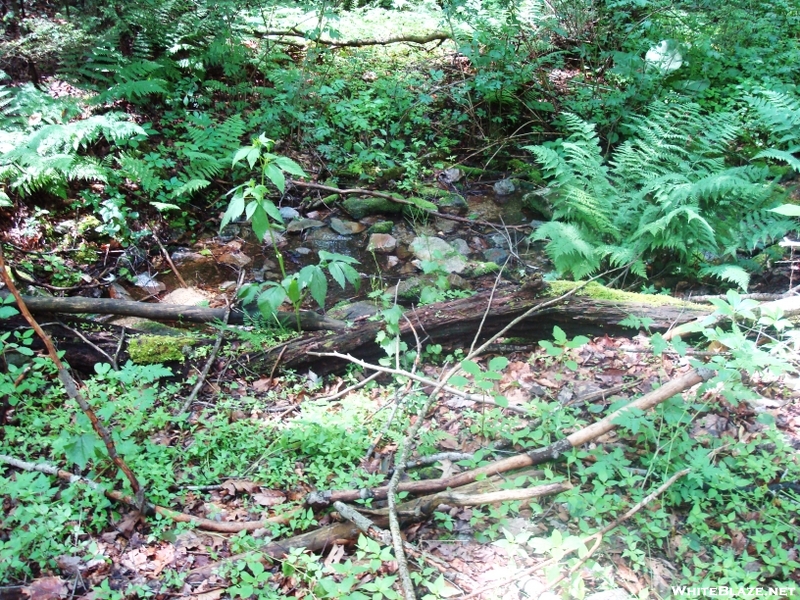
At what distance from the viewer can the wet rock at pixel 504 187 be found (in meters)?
5.99

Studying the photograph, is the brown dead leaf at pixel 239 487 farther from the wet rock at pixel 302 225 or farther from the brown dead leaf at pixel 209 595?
the wet rock at pixel 302 225

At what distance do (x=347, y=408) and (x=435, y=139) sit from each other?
433cm

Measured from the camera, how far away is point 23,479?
2.29 m

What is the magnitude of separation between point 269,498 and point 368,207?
3.58m

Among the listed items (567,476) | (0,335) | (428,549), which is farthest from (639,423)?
(0,335)

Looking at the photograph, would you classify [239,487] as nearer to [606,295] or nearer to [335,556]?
[335,556]

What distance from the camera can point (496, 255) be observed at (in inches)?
203

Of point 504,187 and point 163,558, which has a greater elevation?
point 504,187

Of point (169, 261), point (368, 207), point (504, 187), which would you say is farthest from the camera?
point (504, 187)

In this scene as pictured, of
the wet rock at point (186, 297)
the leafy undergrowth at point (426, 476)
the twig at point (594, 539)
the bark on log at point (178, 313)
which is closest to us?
the twig at point (594, 539)

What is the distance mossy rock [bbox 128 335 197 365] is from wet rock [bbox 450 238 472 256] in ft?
8.73

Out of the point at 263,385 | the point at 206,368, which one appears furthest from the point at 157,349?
the point at 263,385

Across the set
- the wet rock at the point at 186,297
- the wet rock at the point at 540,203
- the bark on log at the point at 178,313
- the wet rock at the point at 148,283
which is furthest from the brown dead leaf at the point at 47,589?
the wet rock at the point at 540,203

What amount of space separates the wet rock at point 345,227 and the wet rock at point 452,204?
0.86 metres
